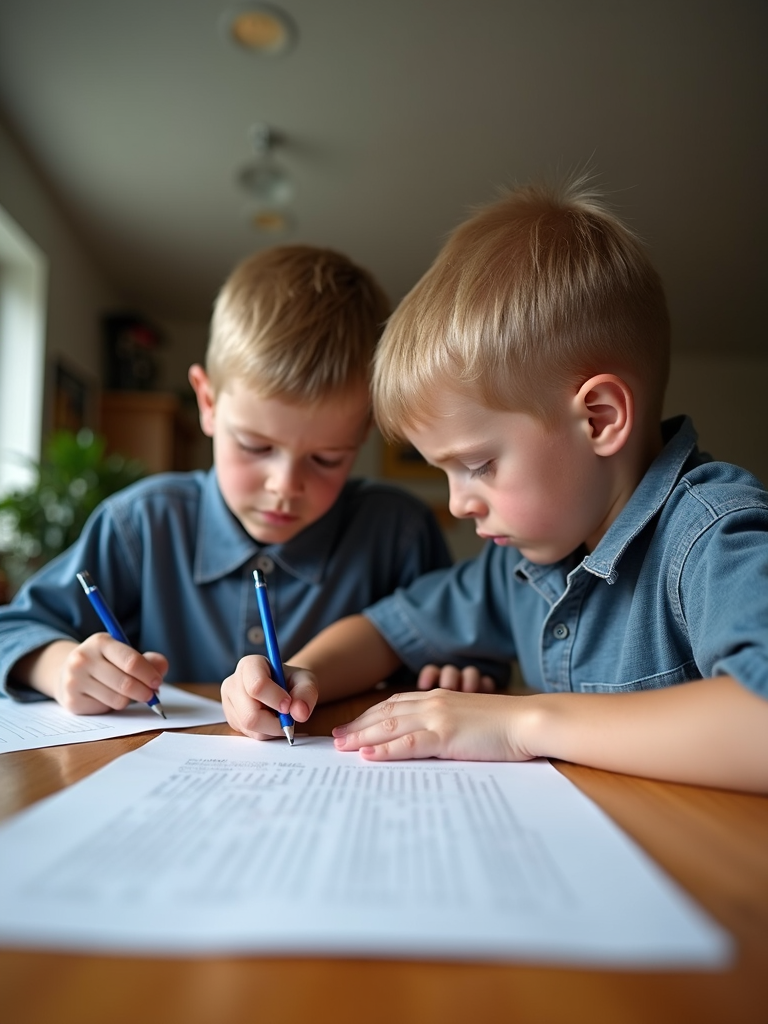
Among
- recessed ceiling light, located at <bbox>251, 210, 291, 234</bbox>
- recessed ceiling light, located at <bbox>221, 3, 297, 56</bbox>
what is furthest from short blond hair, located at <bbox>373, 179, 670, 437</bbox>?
recessed ceiling light, located at <bbox>251, 210, 291, 234</bbox>

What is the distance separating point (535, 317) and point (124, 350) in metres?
3.63

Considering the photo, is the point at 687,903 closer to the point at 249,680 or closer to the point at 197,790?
the point at 197,790

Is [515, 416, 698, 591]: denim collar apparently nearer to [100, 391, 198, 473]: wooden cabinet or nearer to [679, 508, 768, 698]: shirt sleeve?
[679, 508, 768, 698]: shirt sleeve

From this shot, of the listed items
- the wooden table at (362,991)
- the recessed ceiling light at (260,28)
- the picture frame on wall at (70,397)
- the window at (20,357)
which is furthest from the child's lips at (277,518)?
the picture frame on wall at (70,397)

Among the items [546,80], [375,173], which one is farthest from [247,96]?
[546,80]

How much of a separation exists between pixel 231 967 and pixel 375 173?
307cm

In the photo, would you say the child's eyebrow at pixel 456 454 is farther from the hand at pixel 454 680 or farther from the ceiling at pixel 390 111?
the ceiling at pixel 390 111

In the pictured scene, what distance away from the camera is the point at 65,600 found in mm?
924

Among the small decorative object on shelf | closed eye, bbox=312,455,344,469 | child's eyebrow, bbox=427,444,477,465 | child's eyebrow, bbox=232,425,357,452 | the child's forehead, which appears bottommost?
child's eyebrow, bbox=427,444,477,465

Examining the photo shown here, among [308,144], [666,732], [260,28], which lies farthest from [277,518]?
[308,144]

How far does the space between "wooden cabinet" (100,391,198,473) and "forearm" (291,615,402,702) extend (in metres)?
3.19

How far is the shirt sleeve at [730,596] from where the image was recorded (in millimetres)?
471

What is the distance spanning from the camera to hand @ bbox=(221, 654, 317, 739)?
→ 59 cm

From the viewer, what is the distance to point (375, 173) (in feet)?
9.64
